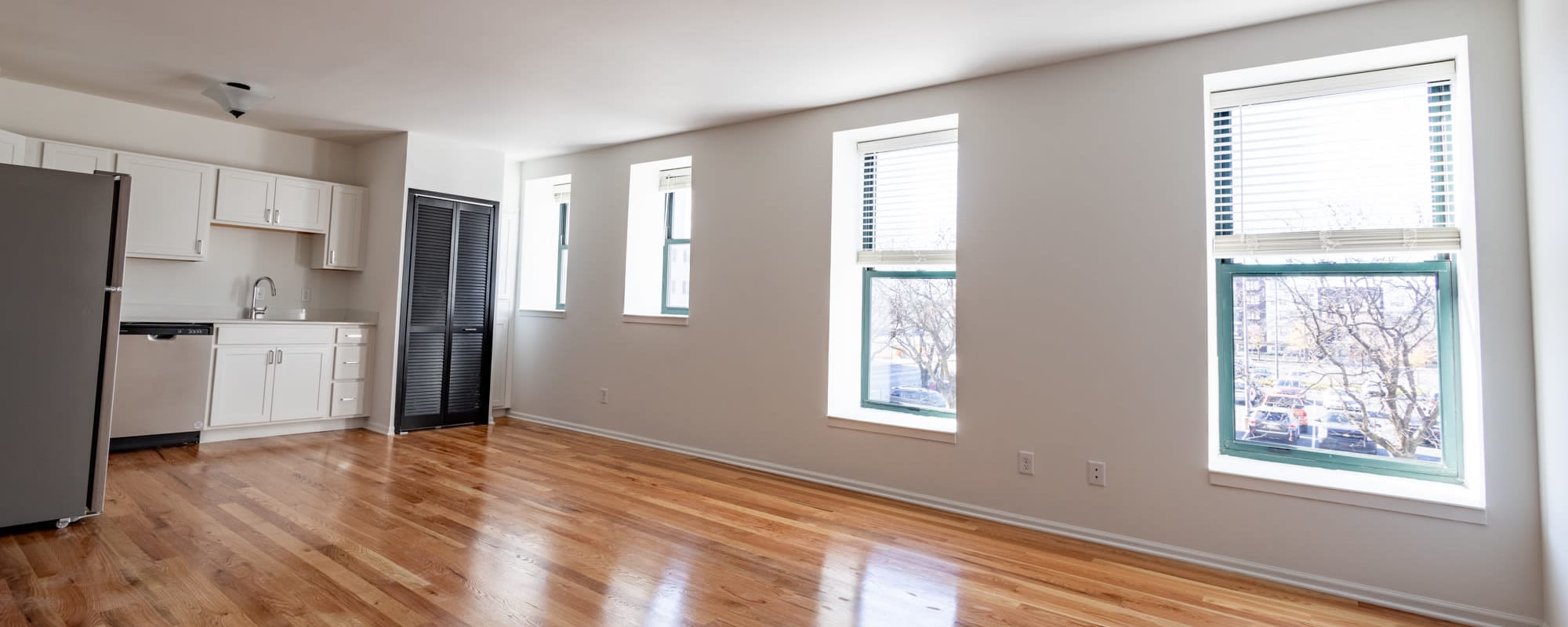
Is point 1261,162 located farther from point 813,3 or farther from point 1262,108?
point 813,3

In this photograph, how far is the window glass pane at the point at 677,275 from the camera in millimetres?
5324

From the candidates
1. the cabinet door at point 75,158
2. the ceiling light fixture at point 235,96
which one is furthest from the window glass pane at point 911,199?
the cabinet door at point 75,158

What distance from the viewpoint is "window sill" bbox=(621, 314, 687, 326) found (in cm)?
499

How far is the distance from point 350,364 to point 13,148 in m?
2.24

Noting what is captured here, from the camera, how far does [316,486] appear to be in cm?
371

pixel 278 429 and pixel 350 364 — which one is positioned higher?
pixel 350 364

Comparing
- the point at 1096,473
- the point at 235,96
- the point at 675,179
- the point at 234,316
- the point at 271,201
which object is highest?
the point at 235,96

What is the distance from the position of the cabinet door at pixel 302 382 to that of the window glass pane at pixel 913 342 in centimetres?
414

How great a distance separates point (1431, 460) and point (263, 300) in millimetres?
7131

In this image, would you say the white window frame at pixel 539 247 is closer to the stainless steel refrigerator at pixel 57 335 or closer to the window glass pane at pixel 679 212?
the window glass pane at pixel 679 212

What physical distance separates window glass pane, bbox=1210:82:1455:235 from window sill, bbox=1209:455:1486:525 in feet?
3.33

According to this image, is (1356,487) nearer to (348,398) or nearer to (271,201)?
(348,398)

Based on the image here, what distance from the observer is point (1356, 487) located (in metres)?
2.69

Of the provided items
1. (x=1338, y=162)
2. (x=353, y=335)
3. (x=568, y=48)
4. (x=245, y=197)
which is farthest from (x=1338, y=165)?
(x=245, y=197)
